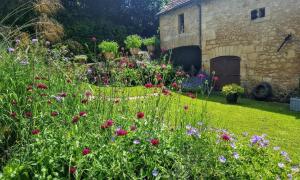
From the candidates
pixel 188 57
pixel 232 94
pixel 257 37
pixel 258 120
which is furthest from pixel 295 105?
pixel 188 57

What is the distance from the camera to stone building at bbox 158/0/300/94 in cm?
1000

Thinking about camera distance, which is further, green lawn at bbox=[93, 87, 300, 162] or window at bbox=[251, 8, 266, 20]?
window at bbox=[251, 8, 266, 20]

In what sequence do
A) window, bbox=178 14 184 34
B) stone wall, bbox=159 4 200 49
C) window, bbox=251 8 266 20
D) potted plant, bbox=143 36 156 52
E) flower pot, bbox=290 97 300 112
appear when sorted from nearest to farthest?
1. flower pot, bbox=290 97 300 112
2. window, bbox=251 8 266 20
3. stone wall, bbox=159 4 200 49
4. window, bbox=178 14 184 34
5. potted plant, bbox=143 36 156 52

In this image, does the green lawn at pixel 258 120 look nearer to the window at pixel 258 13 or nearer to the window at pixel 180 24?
the window at pixel 258 13

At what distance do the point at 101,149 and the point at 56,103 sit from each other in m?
1.09

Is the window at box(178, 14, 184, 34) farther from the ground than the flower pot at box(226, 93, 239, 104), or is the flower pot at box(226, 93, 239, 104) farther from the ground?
the window at box(178, 14, 184, 34)

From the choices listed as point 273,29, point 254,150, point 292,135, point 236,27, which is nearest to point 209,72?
point 236,27

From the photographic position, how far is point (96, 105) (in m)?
3.28

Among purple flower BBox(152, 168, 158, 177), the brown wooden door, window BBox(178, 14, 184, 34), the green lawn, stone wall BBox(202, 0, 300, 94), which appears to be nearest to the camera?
purple flower BBox(152, 168, 158, 177)

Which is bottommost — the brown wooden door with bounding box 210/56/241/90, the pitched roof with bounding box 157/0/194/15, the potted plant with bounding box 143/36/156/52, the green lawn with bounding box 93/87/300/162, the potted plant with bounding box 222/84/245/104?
the green lawn with bounding box 93/87/300/162

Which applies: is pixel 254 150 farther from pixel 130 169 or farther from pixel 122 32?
pixel 122 32

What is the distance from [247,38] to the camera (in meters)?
11.4

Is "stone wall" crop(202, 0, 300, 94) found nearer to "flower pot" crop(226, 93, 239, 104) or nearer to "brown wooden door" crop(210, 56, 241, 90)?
"brown wooden door" crop(210, 56, 241, 90)

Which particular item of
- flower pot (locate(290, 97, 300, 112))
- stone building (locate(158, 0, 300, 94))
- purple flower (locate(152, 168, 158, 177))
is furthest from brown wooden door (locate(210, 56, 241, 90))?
purple flower (locate(152, 168, 158, 177))
